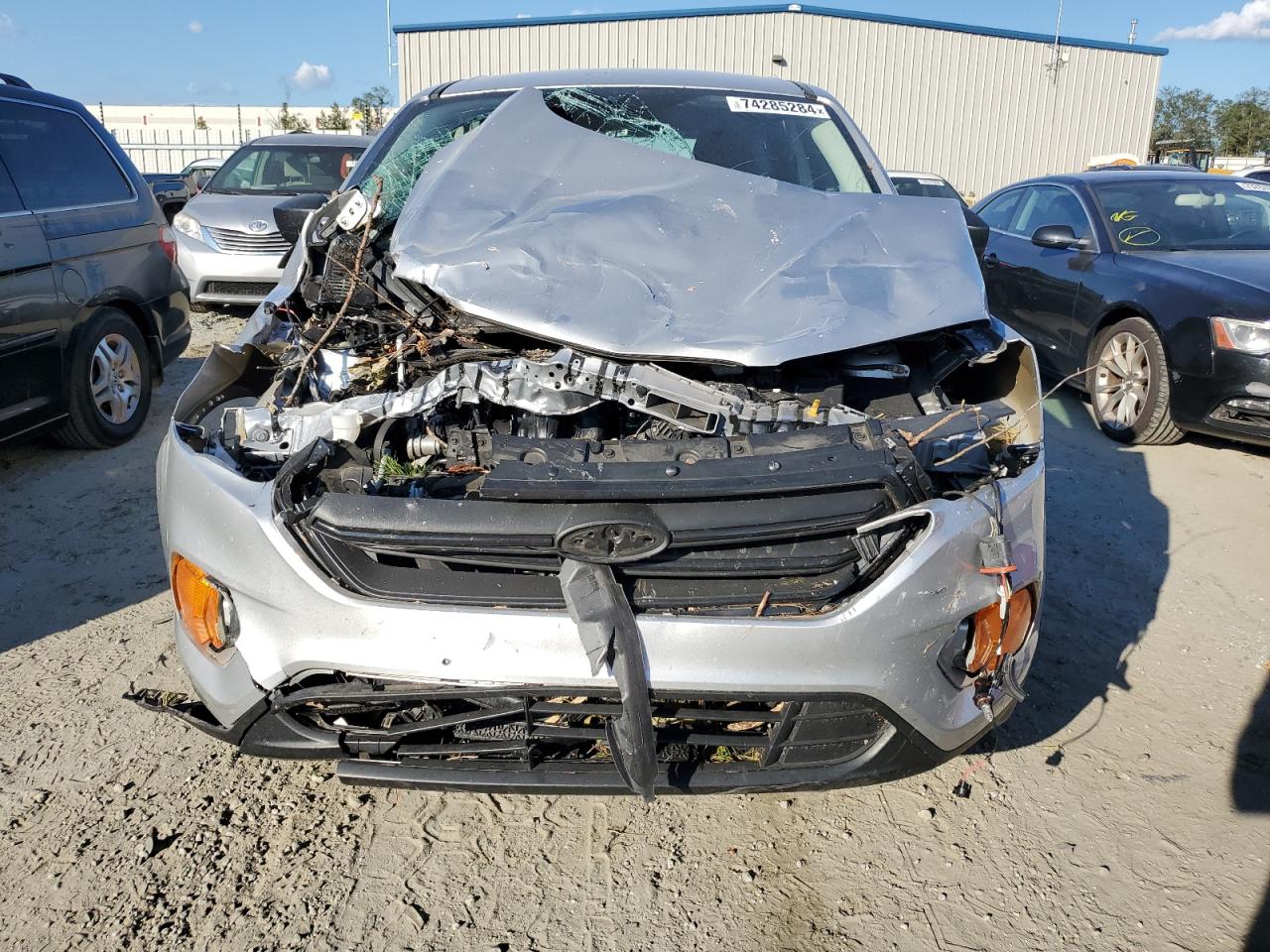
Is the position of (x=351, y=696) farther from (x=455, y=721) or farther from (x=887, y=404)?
(x=887, y=404)

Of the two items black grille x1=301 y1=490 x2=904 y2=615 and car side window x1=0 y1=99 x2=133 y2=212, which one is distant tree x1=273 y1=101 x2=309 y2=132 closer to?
car side window x1=0 y1=99 x2=133 y2=212

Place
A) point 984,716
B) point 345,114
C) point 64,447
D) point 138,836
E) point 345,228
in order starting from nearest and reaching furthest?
point 984,716 < point 138,836 < point 345,228 < point 64,447 < point 345,114

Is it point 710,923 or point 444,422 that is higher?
point 444,422

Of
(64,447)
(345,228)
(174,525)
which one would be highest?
(345,228)

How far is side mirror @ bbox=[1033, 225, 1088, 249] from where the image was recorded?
590 cm

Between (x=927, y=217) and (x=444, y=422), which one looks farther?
(x=927, y=217)

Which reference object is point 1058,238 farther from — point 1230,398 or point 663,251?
point 663,251

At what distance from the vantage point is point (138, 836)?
2.28m

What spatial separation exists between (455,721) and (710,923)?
0.73 meters

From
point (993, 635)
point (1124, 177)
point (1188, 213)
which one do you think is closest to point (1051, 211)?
point (1124, 177)

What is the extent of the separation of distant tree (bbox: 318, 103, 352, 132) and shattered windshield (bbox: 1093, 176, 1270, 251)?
29.7 meters

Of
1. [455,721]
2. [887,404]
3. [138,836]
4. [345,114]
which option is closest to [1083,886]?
[887,404]

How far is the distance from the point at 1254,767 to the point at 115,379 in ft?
17.9

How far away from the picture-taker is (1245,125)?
37844 mm
